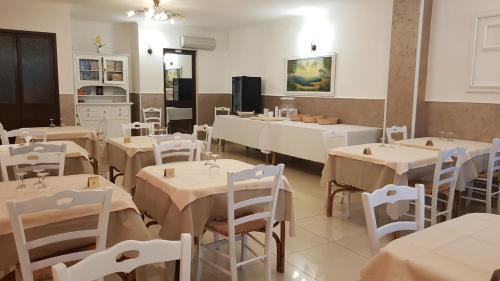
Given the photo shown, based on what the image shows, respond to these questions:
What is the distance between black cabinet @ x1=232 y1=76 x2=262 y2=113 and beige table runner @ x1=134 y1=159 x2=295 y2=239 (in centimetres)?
529

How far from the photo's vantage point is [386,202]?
1946 millimetres

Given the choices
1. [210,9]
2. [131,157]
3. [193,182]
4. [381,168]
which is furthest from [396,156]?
[210,9]

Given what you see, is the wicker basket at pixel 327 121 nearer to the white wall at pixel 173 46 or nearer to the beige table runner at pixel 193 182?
the beige table runner at pixel 193 182

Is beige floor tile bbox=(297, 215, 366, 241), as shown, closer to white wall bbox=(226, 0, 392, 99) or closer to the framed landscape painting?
white wall bbox=(226, 0, 392, 99)

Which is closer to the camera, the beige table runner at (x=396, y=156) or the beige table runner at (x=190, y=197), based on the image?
the beige table runner at (x=190, y=197)

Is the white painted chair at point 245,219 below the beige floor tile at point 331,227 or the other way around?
the other way around

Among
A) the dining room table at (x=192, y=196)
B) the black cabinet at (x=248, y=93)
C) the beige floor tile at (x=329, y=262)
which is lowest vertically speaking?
the beige floor tile at (x=329, y=262)

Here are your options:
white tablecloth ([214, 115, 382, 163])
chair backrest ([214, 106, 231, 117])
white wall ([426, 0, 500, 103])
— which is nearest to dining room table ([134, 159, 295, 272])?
white tablecloth ([214, 115, 382, 163])

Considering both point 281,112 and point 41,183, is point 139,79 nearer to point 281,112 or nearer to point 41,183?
point 281,112

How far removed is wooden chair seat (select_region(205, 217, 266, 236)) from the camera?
8.44 feet

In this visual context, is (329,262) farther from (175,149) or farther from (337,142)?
(337,142)

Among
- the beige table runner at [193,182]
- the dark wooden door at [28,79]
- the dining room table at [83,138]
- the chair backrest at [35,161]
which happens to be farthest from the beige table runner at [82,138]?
the beige table runner at [193,182]

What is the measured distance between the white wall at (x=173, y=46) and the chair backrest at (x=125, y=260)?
7.75 m

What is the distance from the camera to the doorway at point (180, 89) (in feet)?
30.1
